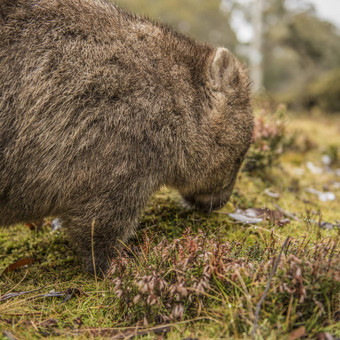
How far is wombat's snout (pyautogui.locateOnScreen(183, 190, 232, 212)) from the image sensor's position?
13.0ft

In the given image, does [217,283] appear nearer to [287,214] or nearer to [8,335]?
[8,335]

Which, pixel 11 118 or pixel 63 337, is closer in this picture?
pixel 63 337

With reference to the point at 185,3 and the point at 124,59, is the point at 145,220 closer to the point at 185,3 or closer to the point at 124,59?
the point at 124,59

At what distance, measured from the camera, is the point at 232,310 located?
7.50 ft

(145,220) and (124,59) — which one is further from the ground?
(124,59)

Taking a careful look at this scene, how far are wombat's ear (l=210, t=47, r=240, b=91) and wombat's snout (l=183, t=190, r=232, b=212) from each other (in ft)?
3.50

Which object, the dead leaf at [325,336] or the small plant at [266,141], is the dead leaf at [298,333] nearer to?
the dead leaf at [325,336]

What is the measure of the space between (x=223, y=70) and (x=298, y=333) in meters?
2.40

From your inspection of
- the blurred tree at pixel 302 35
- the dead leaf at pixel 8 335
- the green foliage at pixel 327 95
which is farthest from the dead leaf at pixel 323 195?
the blurred tree at pixel 302 35

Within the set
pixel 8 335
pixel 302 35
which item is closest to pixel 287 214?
pixel 8 335

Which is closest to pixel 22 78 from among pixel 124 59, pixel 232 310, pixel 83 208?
pixel 124 59

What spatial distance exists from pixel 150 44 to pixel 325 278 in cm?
225

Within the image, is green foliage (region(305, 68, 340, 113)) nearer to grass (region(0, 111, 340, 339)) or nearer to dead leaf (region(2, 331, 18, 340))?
grass (region(0, 111, 340, 339))

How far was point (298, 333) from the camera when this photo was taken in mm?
2137
